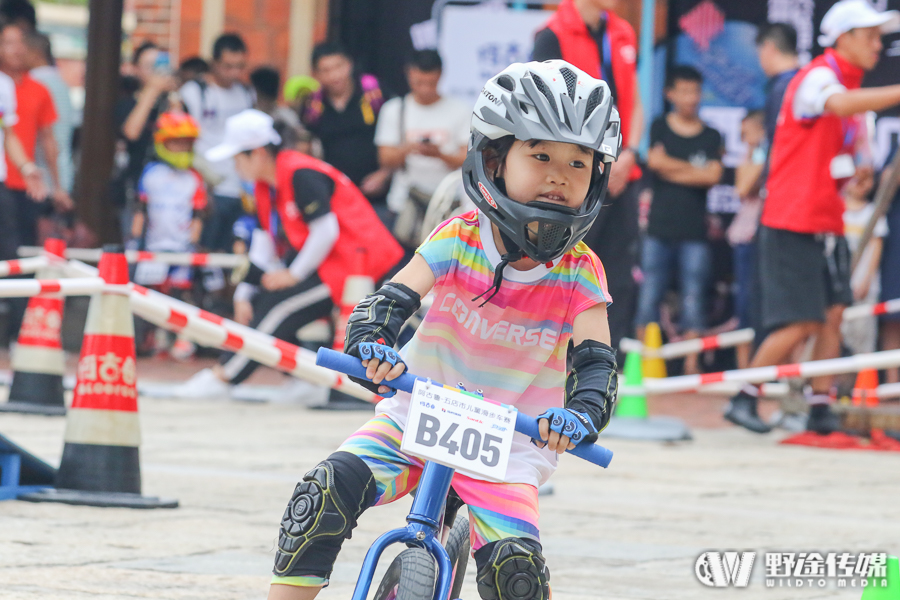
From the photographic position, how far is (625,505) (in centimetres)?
577

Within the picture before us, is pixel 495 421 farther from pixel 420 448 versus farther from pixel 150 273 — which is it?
pixel 150 273

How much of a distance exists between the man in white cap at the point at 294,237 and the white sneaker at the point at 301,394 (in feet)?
1.20

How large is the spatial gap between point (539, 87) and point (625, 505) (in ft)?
9.92

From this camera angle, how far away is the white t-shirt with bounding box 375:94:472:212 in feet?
32.9

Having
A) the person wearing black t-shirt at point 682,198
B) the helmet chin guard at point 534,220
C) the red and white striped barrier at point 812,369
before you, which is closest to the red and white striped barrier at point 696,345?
the person wearing black t-shirt at point 682,198

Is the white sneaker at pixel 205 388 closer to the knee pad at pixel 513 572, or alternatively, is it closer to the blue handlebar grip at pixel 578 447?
the knee pad at pixel 513 572

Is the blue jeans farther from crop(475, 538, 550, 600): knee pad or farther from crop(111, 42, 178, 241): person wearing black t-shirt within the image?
crop(475, 538, 550, 600): knee pad

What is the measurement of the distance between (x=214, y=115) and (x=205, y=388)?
11.4 ft

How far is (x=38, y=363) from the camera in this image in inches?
309

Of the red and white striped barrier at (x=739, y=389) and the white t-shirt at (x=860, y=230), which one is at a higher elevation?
the white t-shirt at (x=860, y=230)

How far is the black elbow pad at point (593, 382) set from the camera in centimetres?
296

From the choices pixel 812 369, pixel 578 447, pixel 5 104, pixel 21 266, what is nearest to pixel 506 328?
pixel 578 447

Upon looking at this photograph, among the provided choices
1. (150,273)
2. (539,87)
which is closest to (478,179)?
(539,87)

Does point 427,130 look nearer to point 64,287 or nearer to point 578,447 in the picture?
point 64,287
